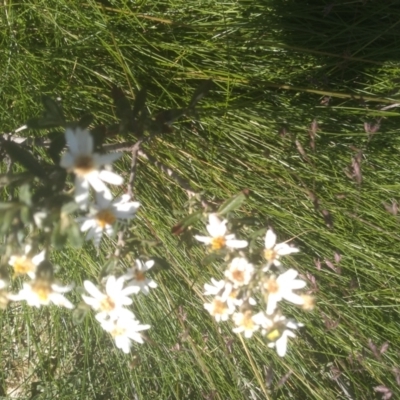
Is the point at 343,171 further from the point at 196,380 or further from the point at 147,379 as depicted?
the point at 147,379

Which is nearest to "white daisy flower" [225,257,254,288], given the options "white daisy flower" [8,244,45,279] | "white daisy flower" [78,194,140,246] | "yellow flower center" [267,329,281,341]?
"yellow flower center" [267,329,281,341]

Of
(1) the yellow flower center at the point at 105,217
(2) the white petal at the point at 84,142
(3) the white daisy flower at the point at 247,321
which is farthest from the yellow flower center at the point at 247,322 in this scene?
(2) the white petal at the point at 84,142

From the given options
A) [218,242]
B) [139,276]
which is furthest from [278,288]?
[139,276]

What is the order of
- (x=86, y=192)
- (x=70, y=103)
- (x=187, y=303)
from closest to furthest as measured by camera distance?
(x=86, y=192)
(x=70, y=103)
(x=187, y=303)

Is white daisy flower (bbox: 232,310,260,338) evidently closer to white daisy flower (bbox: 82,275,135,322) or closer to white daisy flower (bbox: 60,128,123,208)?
white daisy flower (bbox: 82,275,135,322)

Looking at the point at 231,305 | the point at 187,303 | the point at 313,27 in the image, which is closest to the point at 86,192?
the point at 231,305

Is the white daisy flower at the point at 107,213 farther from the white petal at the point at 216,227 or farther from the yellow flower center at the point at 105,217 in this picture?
the white petal at the point at 216,227
